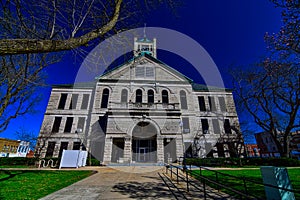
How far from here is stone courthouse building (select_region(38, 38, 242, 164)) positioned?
1866 centimetres

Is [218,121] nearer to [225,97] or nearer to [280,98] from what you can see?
[225,97]

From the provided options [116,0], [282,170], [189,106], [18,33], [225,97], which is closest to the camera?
[282,170]

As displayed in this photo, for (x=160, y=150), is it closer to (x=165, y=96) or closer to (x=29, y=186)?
(x=165, y=96)

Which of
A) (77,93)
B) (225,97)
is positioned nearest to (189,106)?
(225,97)

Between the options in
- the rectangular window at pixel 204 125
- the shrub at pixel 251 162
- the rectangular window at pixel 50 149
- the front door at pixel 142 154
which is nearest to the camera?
the shrub at pixel 251 162

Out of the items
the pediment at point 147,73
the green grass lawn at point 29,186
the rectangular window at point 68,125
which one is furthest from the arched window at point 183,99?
the green grass lawn at point 29,186

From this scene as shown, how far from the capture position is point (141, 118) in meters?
19.2

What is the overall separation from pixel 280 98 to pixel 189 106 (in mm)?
11321

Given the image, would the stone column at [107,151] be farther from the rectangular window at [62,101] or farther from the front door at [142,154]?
the rectangular window at [62,101]

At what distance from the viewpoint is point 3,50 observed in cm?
244

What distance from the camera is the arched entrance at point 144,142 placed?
1925 cm

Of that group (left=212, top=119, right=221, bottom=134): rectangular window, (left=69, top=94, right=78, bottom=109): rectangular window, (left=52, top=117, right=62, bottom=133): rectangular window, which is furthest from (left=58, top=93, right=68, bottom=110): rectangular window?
(left=212, top=119, right=221, bottom=134): rectangular window

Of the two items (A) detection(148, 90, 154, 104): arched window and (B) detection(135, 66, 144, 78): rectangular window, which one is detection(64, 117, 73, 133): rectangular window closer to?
(B) detection(135, 66, 144, 78): rectangular window

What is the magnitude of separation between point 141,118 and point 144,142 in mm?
3608
